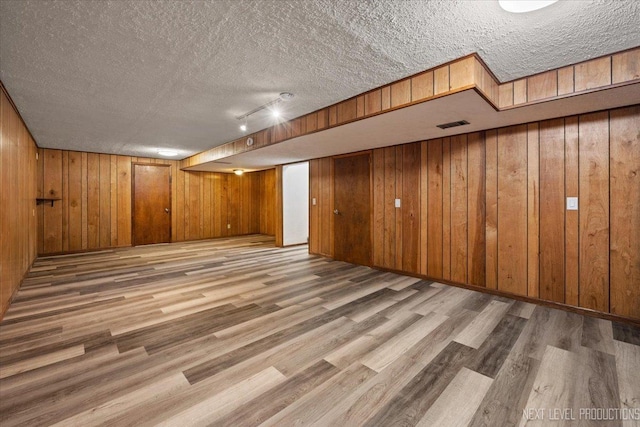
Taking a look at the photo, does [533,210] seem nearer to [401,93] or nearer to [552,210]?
[552,210]

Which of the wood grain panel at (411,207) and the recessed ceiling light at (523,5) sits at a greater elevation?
the recessed ceiling light at (523,5)

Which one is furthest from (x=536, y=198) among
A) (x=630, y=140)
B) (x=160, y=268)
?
(x=160, y=268)

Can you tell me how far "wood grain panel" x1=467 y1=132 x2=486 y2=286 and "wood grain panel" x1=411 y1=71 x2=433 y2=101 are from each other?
1614 mm

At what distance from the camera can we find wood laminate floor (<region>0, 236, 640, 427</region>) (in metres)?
1.58

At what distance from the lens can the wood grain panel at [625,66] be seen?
2.10 m

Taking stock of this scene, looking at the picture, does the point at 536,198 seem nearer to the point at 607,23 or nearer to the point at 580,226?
the point at 580,226

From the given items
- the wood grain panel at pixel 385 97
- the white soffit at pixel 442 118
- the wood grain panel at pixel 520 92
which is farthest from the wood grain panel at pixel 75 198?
the wood grain panel at pixel 520 92

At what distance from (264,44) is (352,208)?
3600 mm

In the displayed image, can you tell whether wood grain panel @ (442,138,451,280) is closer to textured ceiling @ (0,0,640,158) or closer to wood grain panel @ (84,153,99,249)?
textured ceiling @ (0,0,640,158)

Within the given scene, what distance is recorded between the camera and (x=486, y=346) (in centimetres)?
226

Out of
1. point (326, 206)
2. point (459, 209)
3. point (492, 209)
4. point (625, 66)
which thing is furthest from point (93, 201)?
point (625, 66)

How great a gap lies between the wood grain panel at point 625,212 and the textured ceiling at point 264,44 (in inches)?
38.8

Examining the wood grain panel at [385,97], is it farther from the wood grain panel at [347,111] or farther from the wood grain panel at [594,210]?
the wood grain panel at [594,210]

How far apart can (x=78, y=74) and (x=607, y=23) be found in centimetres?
414
